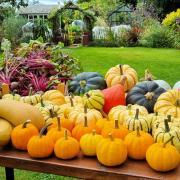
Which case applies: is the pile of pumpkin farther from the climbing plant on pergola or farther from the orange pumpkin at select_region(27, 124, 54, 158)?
the climbing plant on pergola

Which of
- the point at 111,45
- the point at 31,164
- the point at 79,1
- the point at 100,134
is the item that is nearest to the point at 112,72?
the point at 100,134

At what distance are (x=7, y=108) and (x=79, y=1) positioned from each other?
101 ft

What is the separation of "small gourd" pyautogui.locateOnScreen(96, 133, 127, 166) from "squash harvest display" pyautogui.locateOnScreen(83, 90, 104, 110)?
0.65 m

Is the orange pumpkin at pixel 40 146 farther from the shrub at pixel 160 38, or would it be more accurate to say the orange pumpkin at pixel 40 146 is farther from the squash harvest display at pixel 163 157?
the shrub at pixel 160 38

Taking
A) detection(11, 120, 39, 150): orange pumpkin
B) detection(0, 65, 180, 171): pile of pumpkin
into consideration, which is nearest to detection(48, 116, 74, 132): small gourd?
detection(0, 65, 180, 171): pile of pumpkin

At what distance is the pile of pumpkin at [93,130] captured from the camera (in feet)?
5.49

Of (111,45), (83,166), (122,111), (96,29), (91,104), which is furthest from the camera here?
(96,29)

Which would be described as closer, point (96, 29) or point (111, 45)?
point (111, 45)

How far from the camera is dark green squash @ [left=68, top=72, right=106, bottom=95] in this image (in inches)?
117

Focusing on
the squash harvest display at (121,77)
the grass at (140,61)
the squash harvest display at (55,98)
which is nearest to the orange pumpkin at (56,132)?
the squash harvest display at (55,98)

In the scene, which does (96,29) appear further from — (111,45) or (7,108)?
(7,108)

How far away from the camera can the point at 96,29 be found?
19156 mm

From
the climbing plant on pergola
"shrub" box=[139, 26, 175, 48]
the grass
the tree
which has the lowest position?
the grass

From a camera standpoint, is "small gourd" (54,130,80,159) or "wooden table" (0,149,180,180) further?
"small gourd" (54,130,80,159)
